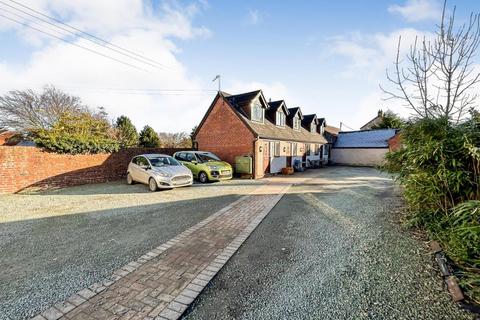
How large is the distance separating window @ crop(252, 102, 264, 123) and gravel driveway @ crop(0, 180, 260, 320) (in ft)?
29.2

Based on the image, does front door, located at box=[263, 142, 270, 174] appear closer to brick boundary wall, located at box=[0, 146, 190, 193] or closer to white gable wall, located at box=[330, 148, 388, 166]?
brick boundary wall, located at box=[0, 146, 190, 193]

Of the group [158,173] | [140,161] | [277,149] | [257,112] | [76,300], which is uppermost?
[257,112]

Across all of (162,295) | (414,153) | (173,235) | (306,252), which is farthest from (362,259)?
(173,235)

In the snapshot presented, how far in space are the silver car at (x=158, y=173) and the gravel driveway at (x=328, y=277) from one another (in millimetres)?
5805

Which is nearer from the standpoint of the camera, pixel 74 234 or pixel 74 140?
pixel 74 234

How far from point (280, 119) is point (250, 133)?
19.6 feet

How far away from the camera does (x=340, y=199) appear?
800 centimetres

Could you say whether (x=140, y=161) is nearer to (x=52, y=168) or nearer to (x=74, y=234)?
(x=52, y=168)

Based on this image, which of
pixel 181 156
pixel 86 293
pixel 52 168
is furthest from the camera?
pixel 181 156

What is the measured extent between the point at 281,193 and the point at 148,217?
5.45 m

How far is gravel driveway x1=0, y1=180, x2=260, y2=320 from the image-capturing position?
9.58ft

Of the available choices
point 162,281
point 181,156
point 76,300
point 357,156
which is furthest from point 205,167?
point 357,156

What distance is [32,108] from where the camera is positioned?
2269 cm

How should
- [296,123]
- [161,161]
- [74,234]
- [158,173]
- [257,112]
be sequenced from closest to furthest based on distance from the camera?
1. [74,234]
2. [158,173]
3. [161,161]
4. [257,112]
5. [296,123]
